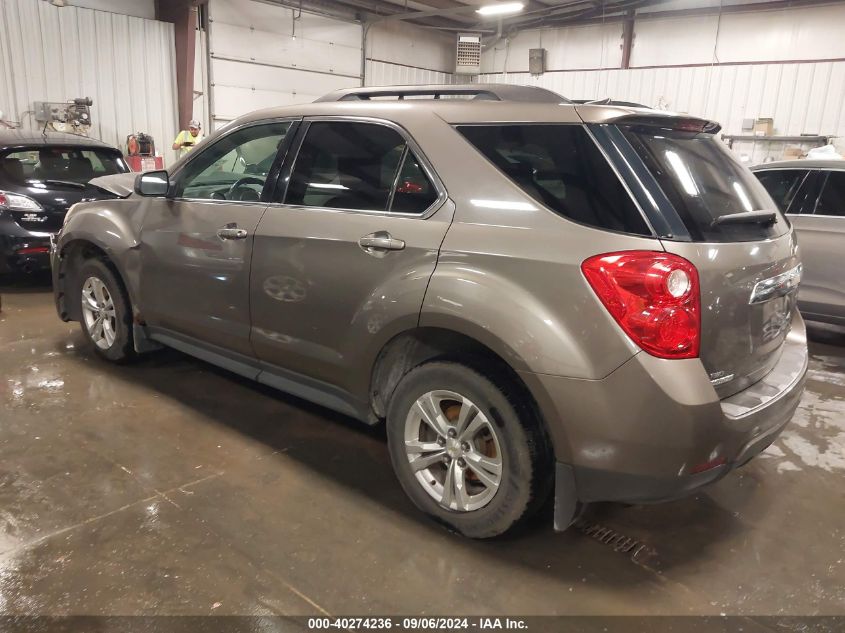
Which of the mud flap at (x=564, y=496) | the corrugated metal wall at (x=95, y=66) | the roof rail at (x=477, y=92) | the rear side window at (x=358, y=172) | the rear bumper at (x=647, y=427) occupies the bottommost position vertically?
the mud flap at (x=564, y=496)

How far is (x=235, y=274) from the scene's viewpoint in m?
2.95

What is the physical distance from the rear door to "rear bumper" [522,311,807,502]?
3.22m

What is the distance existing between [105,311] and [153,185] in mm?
1053

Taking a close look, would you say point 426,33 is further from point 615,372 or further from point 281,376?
point 615,372

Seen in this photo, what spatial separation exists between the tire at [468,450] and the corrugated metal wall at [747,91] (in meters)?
10.1

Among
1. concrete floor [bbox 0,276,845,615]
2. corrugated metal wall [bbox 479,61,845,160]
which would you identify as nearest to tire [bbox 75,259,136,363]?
concrete floor [bbox 0,276,845,615]

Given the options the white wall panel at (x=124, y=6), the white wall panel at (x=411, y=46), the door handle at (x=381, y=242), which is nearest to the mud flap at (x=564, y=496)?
the door handle at (x=381, y=242)

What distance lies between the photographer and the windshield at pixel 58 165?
19.3ft

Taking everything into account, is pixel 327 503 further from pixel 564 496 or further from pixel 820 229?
pixel 820 229

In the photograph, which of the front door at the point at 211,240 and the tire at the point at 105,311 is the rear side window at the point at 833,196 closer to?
the front door at the point at 211,240

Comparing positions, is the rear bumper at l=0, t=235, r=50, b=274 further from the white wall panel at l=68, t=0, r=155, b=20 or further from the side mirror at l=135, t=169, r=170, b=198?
the white wall panel at l=68, t=0, r=155, b=20

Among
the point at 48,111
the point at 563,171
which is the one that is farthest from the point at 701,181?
the point at 48,111

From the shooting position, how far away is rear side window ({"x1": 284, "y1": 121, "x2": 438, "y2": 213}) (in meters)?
2.39

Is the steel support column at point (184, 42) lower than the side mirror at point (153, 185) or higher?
higher
